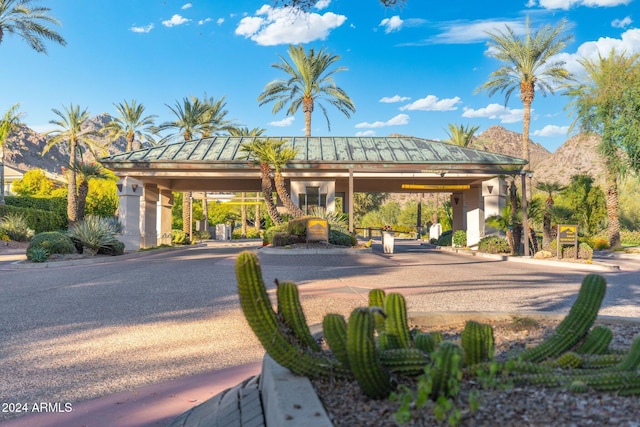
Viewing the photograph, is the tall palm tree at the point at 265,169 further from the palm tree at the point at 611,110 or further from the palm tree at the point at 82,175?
the palm tree at the point at 611,110

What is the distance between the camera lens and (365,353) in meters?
2.74

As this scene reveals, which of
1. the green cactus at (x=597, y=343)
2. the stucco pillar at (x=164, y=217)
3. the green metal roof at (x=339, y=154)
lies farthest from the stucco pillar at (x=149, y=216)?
the green cactus at (x=597, y=343)

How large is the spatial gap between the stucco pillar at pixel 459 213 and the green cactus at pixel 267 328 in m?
29.4

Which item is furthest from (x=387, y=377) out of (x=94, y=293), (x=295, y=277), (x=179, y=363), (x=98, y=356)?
(x=295, y=277)

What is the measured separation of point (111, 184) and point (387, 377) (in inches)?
2275

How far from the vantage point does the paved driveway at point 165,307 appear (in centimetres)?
475

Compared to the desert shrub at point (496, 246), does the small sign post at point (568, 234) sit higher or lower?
higher

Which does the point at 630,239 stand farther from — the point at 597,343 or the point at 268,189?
the point at 597,343

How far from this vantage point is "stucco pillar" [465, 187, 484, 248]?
91.7 ft

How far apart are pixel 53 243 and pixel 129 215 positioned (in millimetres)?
8329

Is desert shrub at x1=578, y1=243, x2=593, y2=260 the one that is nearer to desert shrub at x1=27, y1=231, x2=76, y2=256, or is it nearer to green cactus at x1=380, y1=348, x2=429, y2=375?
green cactus at x1=380, y1=348, x2=429, y2=375

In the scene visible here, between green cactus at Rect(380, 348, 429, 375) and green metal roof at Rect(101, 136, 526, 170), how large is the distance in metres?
23.2

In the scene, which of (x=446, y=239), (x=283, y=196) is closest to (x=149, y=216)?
(x=283, y=196)

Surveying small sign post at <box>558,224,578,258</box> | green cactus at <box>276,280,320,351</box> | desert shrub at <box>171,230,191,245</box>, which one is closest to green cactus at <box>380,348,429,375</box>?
green cactus at <box>276,280,320,351</box>
